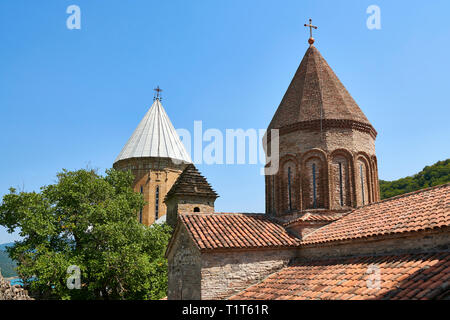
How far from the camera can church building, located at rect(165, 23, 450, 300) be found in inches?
317

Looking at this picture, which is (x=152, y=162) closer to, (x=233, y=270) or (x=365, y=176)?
(x=365, y=176)

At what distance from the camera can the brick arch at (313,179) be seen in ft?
44.4

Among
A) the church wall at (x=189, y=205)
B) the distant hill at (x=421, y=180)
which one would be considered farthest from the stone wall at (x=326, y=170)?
the distant hill at (x=421, y=180)

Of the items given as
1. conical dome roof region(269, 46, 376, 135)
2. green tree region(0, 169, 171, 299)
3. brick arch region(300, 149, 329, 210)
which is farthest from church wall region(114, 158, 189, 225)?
brick arch region(300, 149, 329, 210)

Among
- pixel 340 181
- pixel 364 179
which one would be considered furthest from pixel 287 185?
pixel 364 179

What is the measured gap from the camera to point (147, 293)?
18.9 m

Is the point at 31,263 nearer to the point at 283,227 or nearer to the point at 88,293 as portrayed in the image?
the point at 88,293

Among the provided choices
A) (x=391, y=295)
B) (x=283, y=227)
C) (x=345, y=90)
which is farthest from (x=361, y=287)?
(x=345, y=90)

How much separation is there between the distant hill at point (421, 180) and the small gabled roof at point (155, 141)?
63.5 feet

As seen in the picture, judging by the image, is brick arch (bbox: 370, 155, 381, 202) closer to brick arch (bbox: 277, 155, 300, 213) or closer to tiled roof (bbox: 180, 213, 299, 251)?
brick arch (bbox: 277, 155, 300, 213)

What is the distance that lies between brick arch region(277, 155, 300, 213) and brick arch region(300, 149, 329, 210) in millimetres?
255

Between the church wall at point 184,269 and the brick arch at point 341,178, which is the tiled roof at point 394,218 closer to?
the brick arch at point 341,178

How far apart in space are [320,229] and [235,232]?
115 inches

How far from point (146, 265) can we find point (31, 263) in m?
5.18
